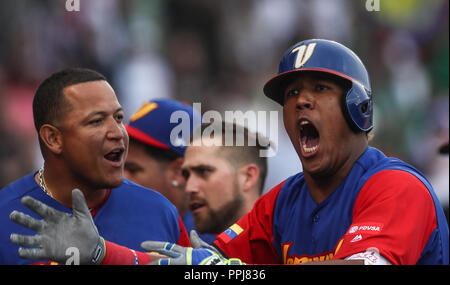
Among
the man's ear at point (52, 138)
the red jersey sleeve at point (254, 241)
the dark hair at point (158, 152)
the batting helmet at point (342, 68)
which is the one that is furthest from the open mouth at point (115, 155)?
the dark hair at point (158, 152)

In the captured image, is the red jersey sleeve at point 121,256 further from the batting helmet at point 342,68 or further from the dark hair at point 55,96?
the batting helmet at point 342,68

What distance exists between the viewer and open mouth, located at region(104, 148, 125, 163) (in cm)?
408

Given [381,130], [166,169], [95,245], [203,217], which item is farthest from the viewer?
[381,130]

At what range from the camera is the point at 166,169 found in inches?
232

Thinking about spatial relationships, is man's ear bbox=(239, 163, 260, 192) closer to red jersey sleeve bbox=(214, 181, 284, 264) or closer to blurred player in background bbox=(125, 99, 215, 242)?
blurred player in background bbox=(125, 99, 215, 242)

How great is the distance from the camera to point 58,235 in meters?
3.34

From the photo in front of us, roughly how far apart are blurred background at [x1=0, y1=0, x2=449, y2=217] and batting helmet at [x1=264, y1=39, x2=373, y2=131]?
5852 millimetres

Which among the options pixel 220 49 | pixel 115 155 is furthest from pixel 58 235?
pixel 220 49

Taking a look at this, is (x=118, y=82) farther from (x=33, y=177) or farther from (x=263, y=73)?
(x=33, y=177)

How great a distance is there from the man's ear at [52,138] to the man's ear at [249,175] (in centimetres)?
190

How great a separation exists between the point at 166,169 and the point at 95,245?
2.47m

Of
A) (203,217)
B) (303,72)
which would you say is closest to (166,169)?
(203,217)

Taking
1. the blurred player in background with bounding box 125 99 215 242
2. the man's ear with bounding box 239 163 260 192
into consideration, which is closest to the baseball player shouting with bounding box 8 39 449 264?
the man's ear with bounding box 239 163 260 192

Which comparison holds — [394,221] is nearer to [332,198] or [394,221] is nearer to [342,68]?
[332,198]
